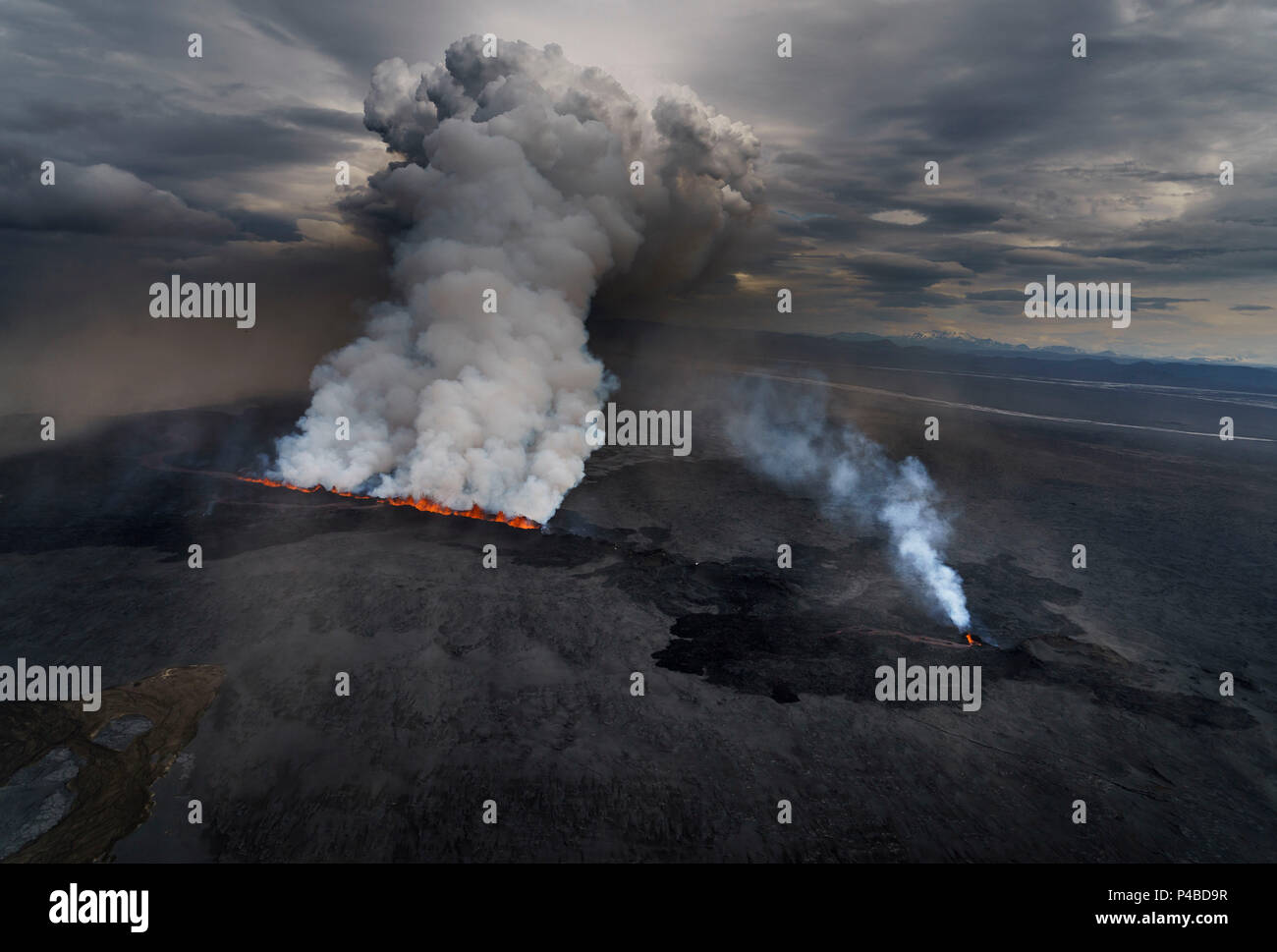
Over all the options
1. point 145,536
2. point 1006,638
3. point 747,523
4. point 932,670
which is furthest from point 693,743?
point 145,536

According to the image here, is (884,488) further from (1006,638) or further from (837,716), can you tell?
(837,716)

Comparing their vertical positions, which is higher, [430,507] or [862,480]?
[862,480]

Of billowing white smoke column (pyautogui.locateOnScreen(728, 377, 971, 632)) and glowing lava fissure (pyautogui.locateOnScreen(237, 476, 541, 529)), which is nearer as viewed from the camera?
billowing white smoke column (pyautogui.locateOnScreen(728, 377, 971, 632))

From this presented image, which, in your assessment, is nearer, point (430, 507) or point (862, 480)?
point (430, 507)

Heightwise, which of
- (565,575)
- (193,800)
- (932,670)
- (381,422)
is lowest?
(193,800)
